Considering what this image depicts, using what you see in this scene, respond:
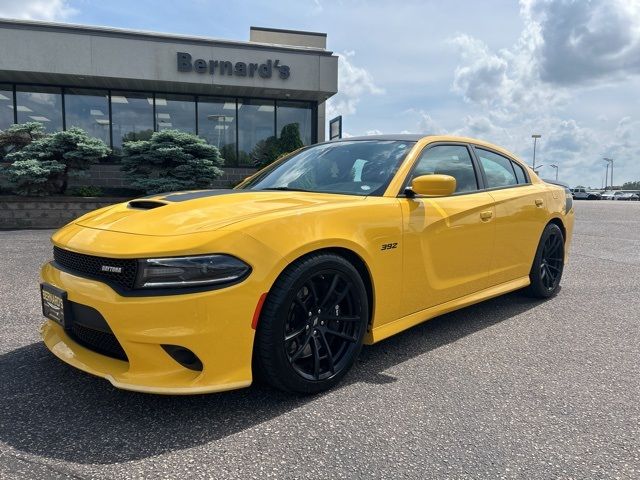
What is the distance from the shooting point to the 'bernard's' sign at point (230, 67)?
49.8 feet

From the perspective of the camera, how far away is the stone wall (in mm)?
11578

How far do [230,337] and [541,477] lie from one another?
146 cm

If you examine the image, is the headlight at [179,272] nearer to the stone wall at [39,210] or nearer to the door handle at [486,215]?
the door handle at [486,215]

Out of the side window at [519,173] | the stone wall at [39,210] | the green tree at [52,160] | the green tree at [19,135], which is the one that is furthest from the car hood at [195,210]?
the green tree at [19,135]

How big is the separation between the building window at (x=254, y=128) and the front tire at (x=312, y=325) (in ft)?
48.0

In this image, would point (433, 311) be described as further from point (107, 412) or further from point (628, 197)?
point (628, 197)

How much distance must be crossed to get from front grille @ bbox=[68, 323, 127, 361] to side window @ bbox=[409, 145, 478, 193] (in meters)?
2.14

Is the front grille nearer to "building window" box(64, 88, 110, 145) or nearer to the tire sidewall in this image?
the tire sidewall

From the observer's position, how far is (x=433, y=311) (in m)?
3.42

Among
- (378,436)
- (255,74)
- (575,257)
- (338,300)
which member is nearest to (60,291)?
(338,300)

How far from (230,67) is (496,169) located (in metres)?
13.0

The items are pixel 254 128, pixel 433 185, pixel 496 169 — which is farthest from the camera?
pixel 254 128

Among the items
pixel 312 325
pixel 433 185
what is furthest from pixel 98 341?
pixel 433 185

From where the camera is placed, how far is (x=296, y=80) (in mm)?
16281
